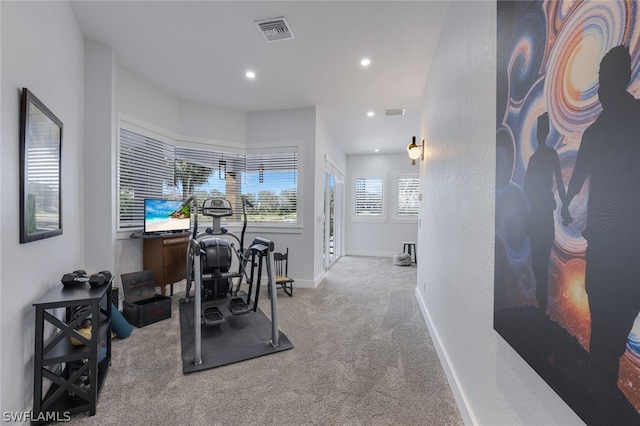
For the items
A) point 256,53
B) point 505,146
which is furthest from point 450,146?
point 256,53

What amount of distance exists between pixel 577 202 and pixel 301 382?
208 centimetres

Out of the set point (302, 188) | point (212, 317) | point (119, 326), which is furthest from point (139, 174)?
point (302, 188)

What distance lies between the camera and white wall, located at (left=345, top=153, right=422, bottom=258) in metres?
7.80

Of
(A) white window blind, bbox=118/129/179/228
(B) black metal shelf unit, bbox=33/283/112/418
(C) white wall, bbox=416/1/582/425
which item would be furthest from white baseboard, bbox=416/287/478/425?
(A) white window blind, bbox=118/129/179/228

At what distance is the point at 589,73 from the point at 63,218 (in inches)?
129

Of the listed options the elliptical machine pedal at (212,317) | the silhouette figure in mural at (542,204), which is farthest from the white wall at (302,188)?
the silhouette figure in mural at (542,204)

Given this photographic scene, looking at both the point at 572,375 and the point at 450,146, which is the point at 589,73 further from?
the point at 450,146

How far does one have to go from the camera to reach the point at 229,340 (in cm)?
278

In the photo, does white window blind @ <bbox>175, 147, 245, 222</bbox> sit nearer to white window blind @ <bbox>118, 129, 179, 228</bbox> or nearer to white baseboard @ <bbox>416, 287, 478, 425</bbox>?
white window blind @ <bbox>118, 129, 179, 228</bbox>

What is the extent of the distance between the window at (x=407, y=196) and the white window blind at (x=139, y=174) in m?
5.77

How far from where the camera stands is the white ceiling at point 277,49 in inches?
95.1

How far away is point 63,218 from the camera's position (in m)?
2.32

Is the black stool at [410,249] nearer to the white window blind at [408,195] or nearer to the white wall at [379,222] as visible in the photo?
the white wall at [379,222]

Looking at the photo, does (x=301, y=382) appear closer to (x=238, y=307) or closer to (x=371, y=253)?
(x=238, y=307)
